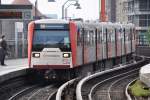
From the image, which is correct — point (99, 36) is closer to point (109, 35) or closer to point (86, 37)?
point (109, 35)

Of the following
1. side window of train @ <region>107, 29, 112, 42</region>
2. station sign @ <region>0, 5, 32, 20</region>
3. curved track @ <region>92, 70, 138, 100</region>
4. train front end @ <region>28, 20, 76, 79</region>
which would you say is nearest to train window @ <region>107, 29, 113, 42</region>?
side window of train @ <region>107, 29, 112, 42</region>

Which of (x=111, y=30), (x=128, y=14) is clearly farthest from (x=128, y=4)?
(x=111, y=30)

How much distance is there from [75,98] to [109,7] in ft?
511

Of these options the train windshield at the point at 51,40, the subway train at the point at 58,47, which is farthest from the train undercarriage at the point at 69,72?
the train windshield at the point at 51,40

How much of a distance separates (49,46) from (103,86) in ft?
10.0

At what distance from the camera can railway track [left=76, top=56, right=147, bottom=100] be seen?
24000 millimetres

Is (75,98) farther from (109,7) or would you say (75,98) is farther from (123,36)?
(109,7)

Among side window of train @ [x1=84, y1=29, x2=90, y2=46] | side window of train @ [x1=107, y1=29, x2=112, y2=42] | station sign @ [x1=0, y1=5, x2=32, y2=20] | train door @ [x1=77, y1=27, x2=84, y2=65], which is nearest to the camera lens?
train door @ [x1=77, y1=27, x2=84, y2=65]

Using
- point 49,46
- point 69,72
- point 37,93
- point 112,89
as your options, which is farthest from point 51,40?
point 37,93

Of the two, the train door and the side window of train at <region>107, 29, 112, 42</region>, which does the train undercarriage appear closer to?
the train door

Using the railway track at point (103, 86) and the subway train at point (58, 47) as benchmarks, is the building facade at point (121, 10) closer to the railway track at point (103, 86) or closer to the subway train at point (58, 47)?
the railway track at point (103, 86)

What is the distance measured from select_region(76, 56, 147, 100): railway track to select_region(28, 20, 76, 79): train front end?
1.35 m

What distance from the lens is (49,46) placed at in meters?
28.7

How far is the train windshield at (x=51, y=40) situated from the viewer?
94.4 ft
